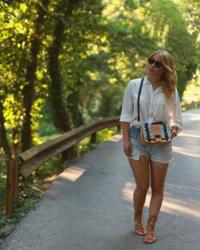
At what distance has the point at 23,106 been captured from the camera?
16.4m

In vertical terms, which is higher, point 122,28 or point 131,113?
point 122,28

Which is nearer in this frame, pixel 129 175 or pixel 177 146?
pixel 129 175

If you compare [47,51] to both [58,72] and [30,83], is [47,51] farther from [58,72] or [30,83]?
[30,83]

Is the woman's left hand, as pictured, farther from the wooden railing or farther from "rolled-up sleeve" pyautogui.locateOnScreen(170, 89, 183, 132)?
the wooden railing

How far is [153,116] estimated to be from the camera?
605cm

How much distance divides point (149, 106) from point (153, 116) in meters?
0.11

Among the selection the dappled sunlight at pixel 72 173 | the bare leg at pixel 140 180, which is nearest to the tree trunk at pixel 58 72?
the dappled sunlight at pixel 72 173

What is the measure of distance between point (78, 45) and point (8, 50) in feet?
7.99

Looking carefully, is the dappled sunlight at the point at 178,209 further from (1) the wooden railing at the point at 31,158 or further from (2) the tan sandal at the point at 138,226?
(1) the wooden railing at the point at 31,158

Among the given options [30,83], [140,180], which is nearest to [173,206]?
[140,180]

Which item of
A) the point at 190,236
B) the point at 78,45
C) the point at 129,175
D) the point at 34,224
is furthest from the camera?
the point at 78,45

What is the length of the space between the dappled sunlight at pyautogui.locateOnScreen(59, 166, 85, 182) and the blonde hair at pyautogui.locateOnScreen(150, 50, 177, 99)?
15.1ft

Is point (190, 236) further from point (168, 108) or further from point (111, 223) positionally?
point (168, 108)

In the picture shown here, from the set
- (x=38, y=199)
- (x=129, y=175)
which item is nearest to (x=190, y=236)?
(x=38, y=199)
